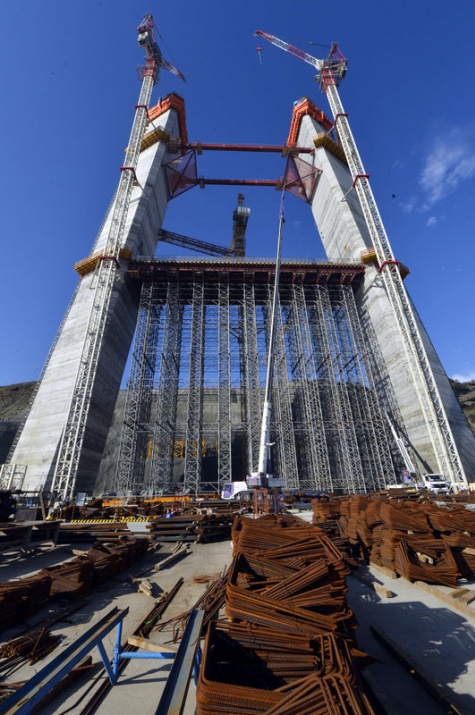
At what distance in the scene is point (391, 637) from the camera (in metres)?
4.03

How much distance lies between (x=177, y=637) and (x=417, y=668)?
2.97 metres

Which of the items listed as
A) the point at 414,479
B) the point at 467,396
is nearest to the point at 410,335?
the point at 414,479

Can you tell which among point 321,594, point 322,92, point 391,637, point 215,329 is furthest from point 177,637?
point 322,92

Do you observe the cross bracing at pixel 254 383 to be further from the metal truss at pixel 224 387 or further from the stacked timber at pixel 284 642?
the stacked timber at pixel 284 642

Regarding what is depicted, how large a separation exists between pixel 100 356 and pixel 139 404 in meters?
5.31

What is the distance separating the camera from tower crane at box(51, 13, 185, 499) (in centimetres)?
2122

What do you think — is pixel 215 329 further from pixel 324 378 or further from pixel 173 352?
pixel 324 378

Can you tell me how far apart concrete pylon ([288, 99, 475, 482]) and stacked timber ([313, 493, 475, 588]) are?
18.1 meters

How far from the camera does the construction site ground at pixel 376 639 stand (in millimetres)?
3029

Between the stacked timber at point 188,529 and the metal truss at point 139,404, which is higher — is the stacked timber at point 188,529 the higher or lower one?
the lower one

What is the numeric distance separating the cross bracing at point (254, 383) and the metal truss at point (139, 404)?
0.10 m

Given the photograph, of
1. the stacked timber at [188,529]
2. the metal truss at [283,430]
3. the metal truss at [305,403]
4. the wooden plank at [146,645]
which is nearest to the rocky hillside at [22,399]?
the metal truss at [305,403]

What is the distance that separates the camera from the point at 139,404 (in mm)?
27312

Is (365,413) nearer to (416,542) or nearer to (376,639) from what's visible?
(416,542)
